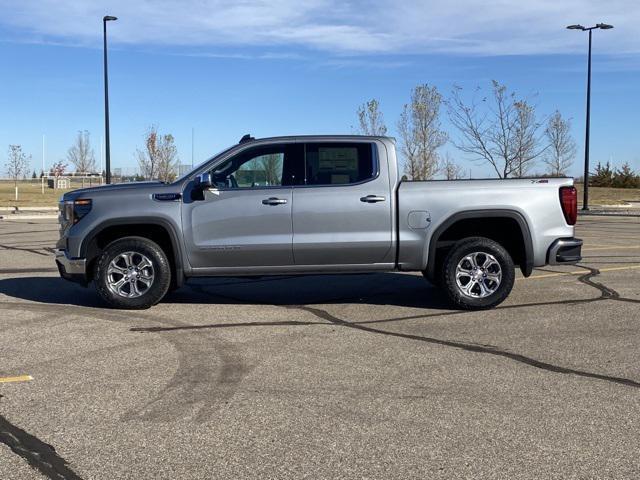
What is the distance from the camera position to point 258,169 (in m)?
8.37

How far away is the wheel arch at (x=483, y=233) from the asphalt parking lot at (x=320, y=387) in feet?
1.82

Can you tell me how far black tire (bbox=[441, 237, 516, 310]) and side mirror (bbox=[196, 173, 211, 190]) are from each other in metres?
2.69

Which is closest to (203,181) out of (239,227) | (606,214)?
(239,227)

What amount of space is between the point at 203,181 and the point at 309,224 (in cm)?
121

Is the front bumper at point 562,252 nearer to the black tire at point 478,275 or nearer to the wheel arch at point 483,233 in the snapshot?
the wheel arch at point 483,233

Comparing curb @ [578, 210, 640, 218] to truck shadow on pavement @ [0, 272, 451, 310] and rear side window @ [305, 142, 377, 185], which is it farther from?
rear side window @ [305, 142, 377, 185]

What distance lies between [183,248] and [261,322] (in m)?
1.28

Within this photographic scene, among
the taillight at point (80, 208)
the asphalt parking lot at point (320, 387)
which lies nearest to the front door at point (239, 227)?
the asphalt parking lot at point (320, 387)

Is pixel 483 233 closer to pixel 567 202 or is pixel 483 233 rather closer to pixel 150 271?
pixel 567 202

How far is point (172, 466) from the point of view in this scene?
3928mm

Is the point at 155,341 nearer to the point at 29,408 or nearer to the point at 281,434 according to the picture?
the point at 29,408

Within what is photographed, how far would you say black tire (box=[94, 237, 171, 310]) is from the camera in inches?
323

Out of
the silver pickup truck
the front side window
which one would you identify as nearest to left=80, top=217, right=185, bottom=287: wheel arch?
the silver pickup truck

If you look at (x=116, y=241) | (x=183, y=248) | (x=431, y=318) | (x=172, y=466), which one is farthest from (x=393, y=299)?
(x=172, y=466)
